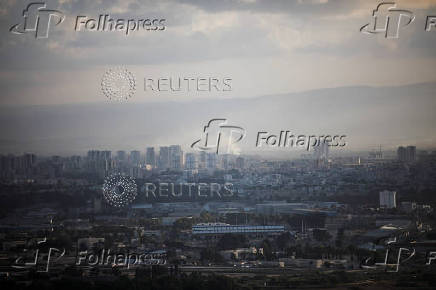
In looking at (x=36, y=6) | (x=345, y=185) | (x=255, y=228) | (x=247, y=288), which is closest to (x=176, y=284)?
(x=247, y=288)

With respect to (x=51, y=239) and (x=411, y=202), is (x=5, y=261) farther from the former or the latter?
(x=411, y=202)
